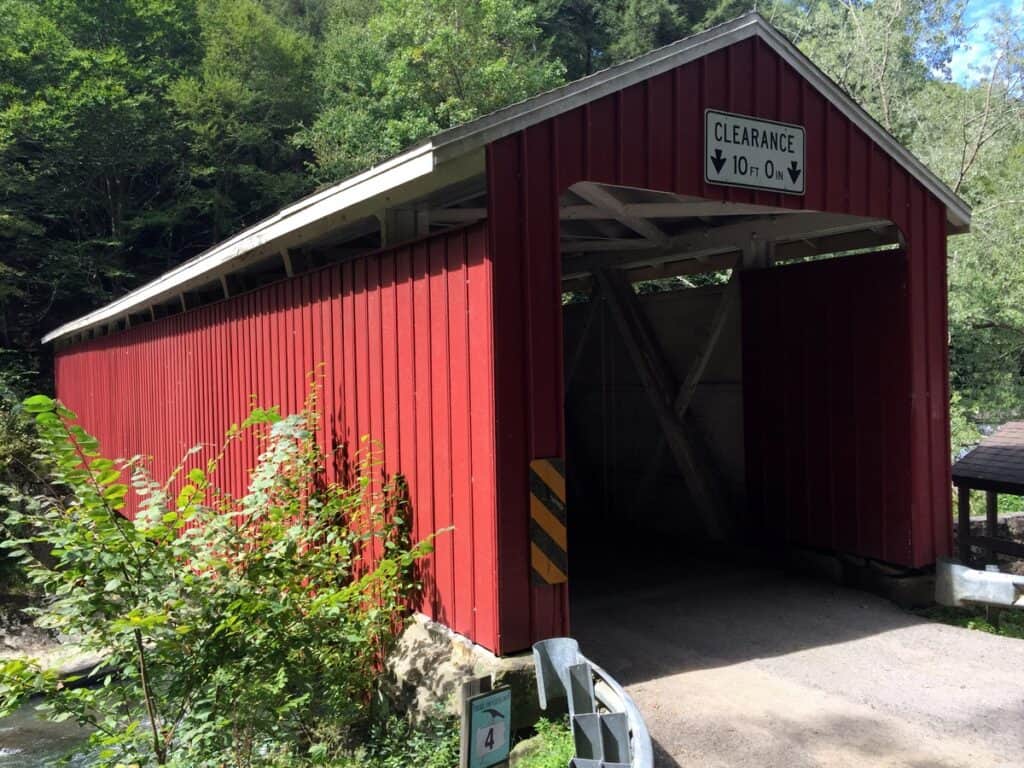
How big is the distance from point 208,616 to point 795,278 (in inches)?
193

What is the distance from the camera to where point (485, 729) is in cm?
292

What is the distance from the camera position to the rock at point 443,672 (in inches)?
153

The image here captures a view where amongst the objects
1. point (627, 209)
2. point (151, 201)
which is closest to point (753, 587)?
point (627, 209)

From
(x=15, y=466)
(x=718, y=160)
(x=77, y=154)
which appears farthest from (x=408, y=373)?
(x=77, y=154)

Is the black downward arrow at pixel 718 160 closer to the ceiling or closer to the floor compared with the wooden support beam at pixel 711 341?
closer to the ceiling

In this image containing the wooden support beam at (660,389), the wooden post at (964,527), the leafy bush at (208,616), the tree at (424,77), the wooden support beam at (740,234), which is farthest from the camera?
A: the tree at (424,77)

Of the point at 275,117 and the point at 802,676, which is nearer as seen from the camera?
the point at 802,676

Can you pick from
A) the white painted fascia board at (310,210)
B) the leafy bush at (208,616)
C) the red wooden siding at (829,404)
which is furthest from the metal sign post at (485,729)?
the red wooden siding at (829,404)

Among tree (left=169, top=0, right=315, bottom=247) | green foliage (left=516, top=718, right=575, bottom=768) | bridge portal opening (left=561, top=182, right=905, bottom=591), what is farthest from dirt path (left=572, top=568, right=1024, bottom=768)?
tree (left=169, top=0, right=315, bottom=247)

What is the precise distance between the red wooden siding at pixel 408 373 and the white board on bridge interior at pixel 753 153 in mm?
1751

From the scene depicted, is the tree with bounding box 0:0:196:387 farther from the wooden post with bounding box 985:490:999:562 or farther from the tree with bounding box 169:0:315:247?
the wooden post with bounding box 985:490:999:562

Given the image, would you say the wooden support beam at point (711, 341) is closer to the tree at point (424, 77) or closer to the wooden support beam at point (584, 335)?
the wooden support beam at point (584, 335)

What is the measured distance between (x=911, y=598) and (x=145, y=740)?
479 cm

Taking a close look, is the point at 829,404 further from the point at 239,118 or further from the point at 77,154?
the point at 239,118
